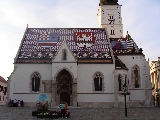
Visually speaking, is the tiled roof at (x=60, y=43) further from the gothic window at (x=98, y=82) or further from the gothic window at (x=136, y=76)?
the gothic window at (x=136, y=76)

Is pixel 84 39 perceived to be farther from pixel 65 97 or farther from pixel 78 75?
pixel 65 97

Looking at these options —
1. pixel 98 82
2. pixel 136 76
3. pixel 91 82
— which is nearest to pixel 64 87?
pixel 91 82

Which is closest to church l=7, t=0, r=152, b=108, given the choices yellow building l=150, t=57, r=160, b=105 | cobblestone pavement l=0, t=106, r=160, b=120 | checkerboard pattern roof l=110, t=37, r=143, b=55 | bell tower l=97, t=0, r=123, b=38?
checkerboard pattern roof l=110, t=37, r=143, b=55

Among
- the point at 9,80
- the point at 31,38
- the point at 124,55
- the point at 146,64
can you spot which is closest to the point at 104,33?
the point at 124,55

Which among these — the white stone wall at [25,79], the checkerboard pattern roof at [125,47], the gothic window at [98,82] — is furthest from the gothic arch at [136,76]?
the white stone wall at [25,79]

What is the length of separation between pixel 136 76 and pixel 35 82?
53.3 ft

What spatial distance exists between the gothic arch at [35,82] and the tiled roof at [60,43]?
7.05 feet

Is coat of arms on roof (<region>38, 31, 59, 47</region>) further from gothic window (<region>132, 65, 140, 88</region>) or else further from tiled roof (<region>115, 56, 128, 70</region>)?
gothic window (<region>132, 65, 140, 88</region>)

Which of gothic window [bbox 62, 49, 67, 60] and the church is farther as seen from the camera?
gothic window [bbox 62, 49, 67, 60]

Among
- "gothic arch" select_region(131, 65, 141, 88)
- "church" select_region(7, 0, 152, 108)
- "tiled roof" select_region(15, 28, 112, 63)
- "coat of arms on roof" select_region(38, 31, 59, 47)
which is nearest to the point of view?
"church" select_region(7, 0, 152, 108)

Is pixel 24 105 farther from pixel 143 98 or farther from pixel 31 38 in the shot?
pixel 143 98

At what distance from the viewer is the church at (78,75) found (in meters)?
43.2

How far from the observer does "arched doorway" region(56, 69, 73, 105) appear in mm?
43500

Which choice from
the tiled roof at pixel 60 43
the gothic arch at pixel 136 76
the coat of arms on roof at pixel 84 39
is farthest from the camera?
the coat of arms on roof at pixel 84 39
